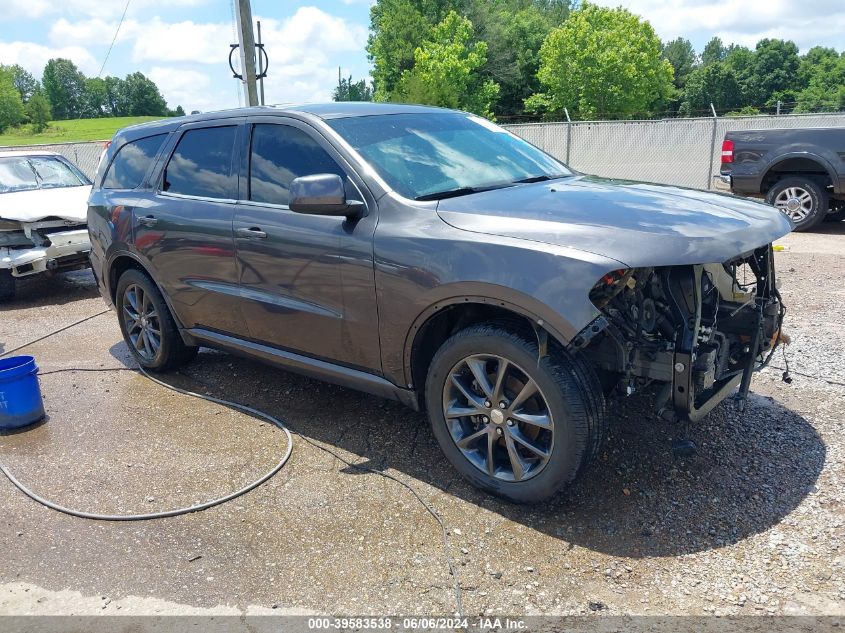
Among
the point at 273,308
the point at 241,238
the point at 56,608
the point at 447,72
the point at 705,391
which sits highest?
the point at 447,72

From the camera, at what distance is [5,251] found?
27.1ft

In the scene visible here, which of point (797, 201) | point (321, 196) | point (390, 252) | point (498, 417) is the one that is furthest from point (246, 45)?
point (498, 417)

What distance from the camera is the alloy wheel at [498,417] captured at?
3182 mm

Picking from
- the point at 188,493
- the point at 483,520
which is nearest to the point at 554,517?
the point at 483,520

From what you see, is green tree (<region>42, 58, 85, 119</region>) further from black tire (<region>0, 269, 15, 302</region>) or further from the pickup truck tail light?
the pickup truck tail light

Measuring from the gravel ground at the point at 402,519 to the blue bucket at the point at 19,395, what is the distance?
0.10 meters

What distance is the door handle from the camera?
4094mm

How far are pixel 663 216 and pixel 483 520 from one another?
1.62 meters

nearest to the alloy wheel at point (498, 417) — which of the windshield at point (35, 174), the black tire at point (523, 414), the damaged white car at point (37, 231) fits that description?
the black tire at point (523, 414)

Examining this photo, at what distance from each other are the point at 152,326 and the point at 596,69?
217ft

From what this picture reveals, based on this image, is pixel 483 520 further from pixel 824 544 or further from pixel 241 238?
pixel 241 238

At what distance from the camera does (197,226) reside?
14.8 ft

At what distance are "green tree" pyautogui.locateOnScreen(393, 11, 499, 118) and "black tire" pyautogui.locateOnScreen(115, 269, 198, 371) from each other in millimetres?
51888

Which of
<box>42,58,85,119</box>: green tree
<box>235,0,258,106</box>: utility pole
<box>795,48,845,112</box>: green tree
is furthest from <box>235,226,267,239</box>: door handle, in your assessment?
<box>42,58,85,119</box>: green tree
